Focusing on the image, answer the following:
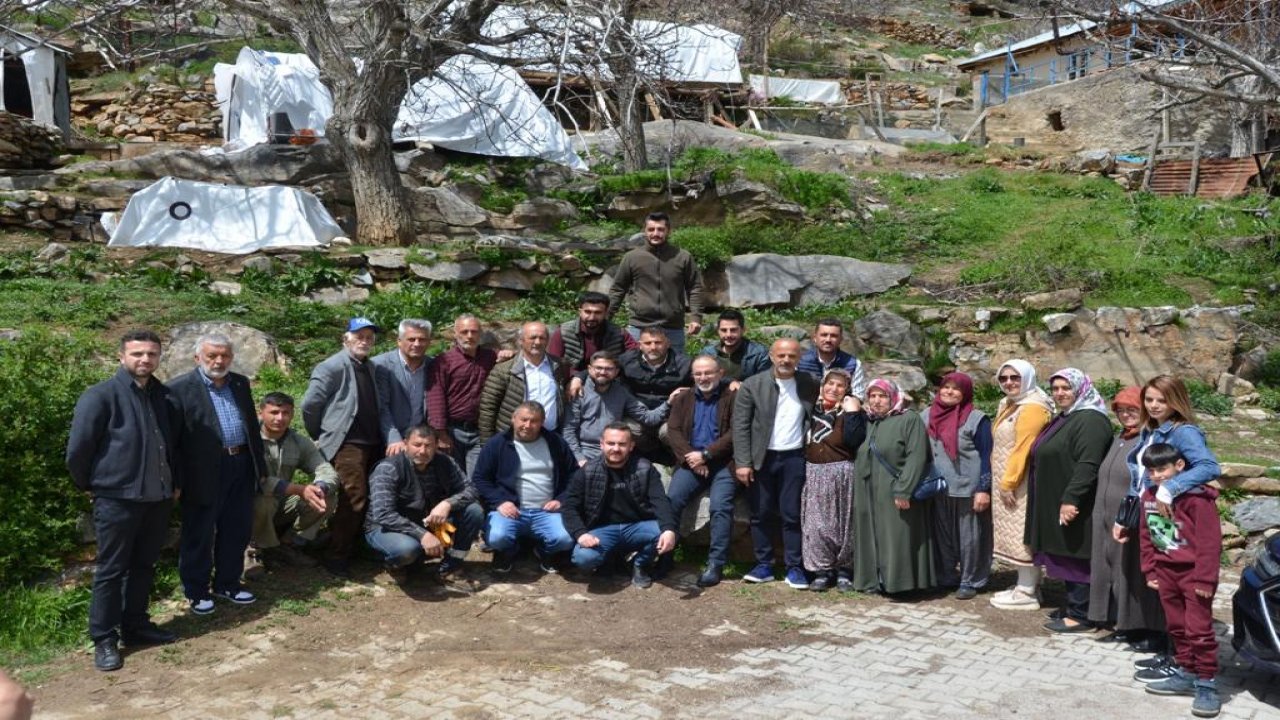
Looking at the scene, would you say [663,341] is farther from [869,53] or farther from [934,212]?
[869,53]

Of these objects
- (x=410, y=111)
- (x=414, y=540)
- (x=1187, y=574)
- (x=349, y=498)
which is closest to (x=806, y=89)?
(x=410, y=111)

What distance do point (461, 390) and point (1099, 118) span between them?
2126cm

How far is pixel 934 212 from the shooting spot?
15891mm

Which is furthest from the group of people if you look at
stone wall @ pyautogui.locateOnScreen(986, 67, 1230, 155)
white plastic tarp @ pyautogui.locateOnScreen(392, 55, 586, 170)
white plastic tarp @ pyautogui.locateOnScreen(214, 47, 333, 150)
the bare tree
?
stone wall @ pyautogui.locateOnScreen(986, 67, 1230, 155)

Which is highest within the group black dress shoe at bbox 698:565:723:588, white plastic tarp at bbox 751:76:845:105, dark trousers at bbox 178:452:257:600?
white plastic tarp at bbox 751:76:845:105

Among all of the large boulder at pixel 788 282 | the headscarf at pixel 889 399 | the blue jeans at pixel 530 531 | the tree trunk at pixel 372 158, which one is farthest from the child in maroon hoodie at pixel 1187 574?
the tree trunk at pixel 372 158

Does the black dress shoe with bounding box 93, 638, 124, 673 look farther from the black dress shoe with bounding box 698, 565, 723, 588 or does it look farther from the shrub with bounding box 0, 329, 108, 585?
the black dress shoe with bounding box 698, 565, 723, 588

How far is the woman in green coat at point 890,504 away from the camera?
615cm

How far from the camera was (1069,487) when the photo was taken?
5.60m

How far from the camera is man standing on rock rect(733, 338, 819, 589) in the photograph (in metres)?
Answer: 6.39

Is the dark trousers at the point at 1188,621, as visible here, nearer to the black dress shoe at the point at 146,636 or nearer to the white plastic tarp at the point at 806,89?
the black dress shoe at the point at 146,636

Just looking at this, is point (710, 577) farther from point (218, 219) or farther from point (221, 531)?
point (218, 219)

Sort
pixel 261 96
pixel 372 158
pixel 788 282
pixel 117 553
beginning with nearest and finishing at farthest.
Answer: pixel 117 553 → pixel 372 158 → pixel 788 282 → pixel 261 96

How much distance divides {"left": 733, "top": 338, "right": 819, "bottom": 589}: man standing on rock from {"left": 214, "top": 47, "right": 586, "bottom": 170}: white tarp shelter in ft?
35.1
